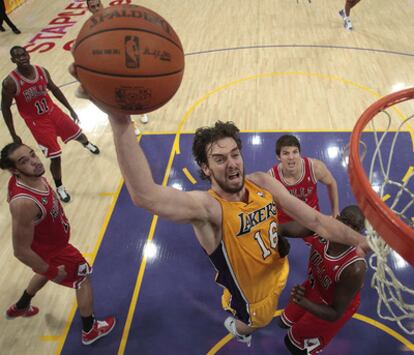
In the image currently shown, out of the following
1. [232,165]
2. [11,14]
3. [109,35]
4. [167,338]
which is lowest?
[167,338]

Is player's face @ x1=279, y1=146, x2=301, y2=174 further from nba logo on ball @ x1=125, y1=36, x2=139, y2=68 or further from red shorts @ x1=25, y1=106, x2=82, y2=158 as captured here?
red shorts @ x1=25, y1=106, x2=82, y2=158

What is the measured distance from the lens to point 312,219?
7.39ft

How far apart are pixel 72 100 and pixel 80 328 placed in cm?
463

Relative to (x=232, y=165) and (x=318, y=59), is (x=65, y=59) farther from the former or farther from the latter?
(x=232, y=165)

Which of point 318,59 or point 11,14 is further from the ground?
point 11,14

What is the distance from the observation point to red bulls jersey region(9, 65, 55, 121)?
3932mm

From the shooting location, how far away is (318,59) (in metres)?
7.00

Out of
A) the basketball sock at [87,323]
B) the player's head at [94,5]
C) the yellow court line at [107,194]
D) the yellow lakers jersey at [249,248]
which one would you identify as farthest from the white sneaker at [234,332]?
the player's head at [94,5]

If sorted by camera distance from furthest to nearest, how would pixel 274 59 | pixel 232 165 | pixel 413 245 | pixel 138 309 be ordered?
pixel 274 59
pixel 138 309
pixel 232 165
pixel 413 245

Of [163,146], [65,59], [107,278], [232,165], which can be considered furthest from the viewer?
[65,59]

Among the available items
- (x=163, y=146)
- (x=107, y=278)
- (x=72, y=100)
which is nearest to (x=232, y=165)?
(x=107, y=278)

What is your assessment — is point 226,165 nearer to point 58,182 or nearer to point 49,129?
point 49,129

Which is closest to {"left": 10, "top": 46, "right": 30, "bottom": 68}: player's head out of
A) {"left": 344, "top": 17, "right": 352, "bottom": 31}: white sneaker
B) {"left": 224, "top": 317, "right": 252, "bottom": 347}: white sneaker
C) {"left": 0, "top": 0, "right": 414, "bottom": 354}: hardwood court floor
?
{"left": 0, "top": 0, "right": 414, "bottom": 354}: hardwood court floor

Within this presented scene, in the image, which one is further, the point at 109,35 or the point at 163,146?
the point at 163,146
